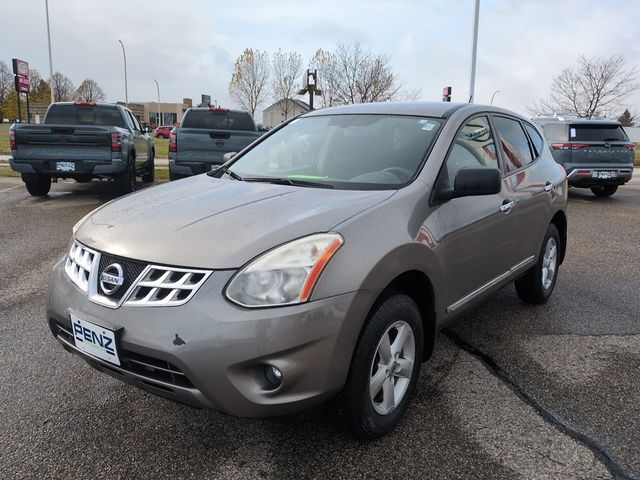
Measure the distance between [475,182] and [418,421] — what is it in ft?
4.15

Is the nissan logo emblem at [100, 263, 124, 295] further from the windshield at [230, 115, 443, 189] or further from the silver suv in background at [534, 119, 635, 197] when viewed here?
the silver suv in background at [534, 119, 635, 197]

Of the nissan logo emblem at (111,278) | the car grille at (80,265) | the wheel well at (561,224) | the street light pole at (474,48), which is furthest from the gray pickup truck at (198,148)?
the street light pole at (474,48)

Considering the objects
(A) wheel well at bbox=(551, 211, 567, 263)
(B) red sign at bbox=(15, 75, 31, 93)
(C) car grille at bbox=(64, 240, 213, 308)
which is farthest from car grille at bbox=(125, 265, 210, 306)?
(B) red sign at bbox=(15, 75, 31, 93)

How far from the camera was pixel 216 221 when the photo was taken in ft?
7.75

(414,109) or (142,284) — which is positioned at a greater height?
(414,109)

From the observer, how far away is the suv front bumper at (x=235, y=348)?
1.99 meters

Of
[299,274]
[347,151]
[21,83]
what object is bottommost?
[299,274]

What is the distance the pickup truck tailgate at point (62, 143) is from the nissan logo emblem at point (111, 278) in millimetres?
7547

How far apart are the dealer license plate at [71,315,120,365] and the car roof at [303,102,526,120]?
2267 millimetres

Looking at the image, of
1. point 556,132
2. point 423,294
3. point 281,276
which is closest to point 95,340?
point 281,276

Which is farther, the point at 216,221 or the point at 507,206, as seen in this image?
the point at 507,206

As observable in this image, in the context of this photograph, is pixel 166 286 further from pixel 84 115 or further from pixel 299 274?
pixel 84 115

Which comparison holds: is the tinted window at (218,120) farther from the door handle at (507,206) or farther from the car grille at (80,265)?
the car grille at (80,265)

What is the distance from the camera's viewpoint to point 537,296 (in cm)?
449
